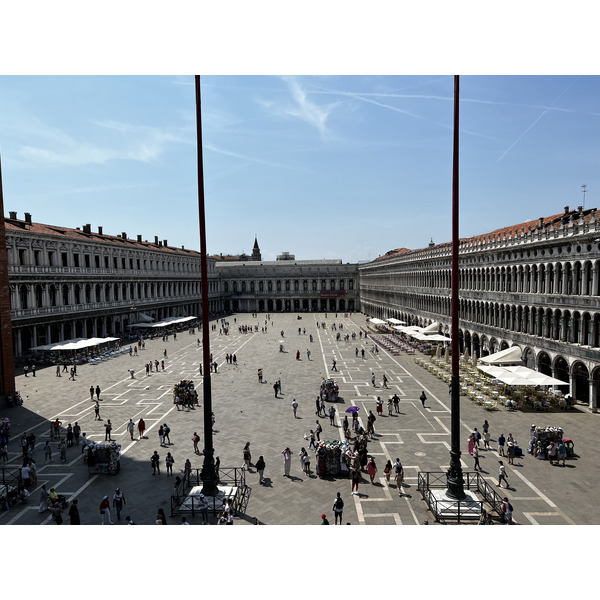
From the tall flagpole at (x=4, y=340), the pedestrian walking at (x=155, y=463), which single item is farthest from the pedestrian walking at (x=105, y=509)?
the tall flagpole at (x=4, y=340)

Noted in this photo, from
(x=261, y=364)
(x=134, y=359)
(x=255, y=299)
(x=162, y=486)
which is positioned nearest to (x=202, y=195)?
(x=162, y=486)

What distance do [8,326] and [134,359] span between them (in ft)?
Answer: 47.8

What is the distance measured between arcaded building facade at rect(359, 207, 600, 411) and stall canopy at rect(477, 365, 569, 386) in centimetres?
236

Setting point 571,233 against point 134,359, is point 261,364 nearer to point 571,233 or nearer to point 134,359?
point 134,359

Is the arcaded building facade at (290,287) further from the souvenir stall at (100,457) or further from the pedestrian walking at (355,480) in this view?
the pedestrian walking at (355,480)

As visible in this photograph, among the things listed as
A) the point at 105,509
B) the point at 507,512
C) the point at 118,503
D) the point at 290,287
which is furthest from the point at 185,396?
the point at 290,287

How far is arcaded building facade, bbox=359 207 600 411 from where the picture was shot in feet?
78.3

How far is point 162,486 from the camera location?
1510 centimetres

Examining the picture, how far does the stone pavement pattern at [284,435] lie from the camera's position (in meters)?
13.5

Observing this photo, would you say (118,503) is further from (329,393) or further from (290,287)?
(290,287)

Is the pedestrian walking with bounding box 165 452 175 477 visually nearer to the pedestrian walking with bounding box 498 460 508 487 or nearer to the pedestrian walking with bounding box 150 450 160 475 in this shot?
the pedestrian walking with bounding box 150 450 160 475

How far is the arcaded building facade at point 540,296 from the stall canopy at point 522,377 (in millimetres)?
2362

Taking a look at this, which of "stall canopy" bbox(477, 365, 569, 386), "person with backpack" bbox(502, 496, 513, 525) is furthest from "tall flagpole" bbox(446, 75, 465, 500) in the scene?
"stall canopy" bbox(477, 365, 569, 386)

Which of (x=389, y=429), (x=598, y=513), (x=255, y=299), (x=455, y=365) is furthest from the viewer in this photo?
(x=255, y=299)
